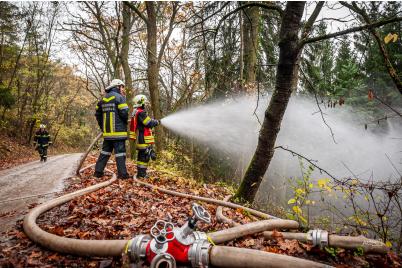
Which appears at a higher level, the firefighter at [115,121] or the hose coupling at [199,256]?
the firefighter at [115,121]

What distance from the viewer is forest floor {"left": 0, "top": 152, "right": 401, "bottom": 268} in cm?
283

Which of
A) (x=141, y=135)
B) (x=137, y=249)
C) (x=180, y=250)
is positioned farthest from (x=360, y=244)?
(x=141, y=135)

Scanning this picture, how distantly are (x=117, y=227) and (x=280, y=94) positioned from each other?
346cm

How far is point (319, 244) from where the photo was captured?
2.97m

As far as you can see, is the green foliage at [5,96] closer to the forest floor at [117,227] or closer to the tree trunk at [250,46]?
the tree trunk at [250,46]

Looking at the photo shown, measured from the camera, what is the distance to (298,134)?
18266 millimetres

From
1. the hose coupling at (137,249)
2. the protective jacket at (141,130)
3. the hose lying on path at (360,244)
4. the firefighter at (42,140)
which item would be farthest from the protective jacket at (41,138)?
the hose lying on path at (360,244)

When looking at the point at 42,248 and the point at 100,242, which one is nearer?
the point at 100,242

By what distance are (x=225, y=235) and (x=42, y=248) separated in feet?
6.51

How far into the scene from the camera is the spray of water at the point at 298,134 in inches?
507

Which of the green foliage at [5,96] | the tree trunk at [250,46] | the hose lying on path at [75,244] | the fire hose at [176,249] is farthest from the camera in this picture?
the green foliage at [5,96]

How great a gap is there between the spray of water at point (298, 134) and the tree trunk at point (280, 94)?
196 inches

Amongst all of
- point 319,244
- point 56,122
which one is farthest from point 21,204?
point 56,122

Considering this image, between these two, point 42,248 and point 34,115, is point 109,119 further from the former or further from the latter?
point 34,115
